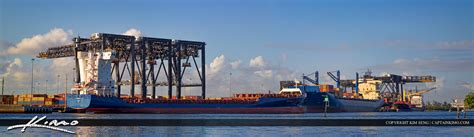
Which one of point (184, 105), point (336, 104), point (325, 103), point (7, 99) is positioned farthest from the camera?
point (7, 99)

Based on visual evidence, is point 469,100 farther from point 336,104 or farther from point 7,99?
point 7,99

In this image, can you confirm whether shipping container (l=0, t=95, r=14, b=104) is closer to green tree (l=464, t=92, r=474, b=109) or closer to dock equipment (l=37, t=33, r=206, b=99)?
dock equipment (l=37, t=33, r=206, b=99)

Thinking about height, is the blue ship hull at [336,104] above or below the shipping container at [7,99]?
below

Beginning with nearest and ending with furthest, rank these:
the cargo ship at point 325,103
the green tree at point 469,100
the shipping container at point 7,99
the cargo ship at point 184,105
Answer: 1. the green tree at point 469,100
2. the cargo ship at point 184,105
3. the cargo ship at point 325,103
4. the shipping container at point 7,99

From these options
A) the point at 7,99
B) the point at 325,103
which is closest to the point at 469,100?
the point at 325,103

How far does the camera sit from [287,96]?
3322 inches

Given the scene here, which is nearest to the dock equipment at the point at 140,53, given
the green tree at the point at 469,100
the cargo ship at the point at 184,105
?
the cargo ship at the point at 184,105

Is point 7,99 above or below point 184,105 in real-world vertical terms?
above

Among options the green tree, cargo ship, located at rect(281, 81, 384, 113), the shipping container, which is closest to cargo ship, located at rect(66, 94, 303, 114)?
cargo ship, located at rect(281, 81, 384, 113)

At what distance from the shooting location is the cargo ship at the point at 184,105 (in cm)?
7375

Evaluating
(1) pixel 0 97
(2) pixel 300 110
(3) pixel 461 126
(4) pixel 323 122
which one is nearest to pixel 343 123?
(4) pixel 323 122

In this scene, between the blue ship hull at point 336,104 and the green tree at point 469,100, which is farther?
the blue ship hull at point 336,104

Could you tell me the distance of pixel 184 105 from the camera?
257ft

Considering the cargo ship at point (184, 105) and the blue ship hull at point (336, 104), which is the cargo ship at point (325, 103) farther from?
the cargo ship at point (184, 105)
